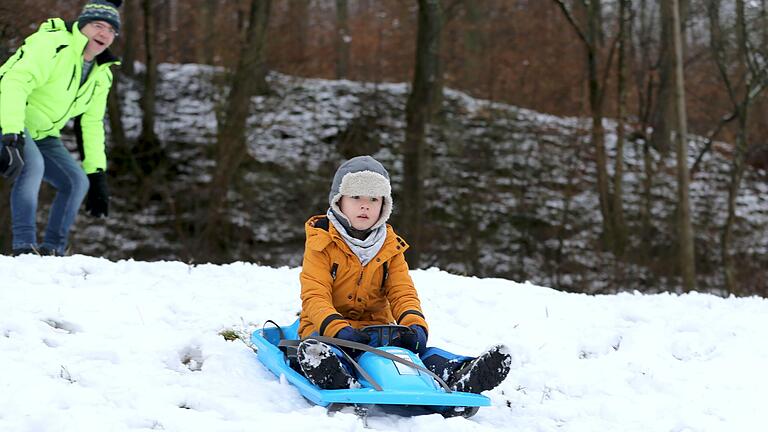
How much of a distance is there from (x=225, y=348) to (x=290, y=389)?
691 mm

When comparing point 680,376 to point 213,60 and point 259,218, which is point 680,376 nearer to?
point 259,218

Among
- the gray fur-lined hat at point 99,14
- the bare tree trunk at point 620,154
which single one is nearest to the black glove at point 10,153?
the gray fur-lined hat at point 99,14

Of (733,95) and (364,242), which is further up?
(733,95)

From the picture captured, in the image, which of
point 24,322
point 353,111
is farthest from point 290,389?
point 353,111

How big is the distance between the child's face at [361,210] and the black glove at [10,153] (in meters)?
2.95

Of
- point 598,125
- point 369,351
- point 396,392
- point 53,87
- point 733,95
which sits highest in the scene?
point 733,95

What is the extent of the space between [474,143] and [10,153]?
45.2 feet

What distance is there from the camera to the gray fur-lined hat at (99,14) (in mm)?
5977

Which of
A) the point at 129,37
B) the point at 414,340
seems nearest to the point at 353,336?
the point at 414,340

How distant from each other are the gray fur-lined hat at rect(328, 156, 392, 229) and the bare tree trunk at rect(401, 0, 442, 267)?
9.93 meters

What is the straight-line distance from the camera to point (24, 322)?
4.17m

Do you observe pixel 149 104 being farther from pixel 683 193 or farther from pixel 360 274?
pixel 360 274

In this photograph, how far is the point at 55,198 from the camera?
6379mm

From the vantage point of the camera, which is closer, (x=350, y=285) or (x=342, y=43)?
(x=350, y=285)
